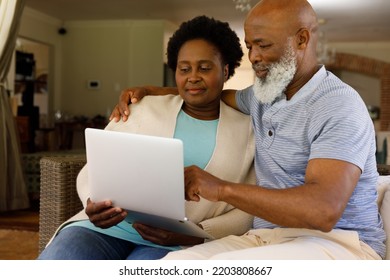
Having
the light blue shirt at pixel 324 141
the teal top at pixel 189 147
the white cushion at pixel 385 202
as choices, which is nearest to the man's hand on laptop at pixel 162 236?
the teal top at pixel 189 147

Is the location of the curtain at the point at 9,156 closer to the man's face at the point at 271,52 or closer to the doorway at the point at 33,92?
the doorway at the point at 33,92

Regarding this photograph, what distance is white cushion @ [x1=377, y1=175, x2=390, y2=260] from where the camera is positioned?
54.8 inches

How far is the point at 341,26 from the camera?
8.61m

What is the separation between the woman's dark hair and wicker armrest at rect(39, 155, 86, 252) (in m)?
0.54

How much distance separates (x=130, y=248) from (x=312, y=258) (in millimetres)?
618

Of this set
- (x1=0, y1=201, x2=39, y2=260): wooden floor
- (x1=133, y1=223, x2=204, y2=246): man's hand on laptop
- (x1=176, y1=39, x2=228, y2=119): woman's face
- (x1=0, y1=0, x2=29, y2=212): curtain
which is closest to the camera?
(x1=133, y1=223, x2=204, y2=246): man's hand on laptop

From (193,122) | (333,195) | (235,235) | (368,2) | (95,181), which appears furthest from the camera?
(368,2)

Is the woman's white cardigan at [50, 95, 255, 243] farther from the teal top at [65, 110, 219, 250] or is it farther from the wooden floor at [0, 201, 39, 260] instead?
the wooden floor at [0, 201, 39, 260]

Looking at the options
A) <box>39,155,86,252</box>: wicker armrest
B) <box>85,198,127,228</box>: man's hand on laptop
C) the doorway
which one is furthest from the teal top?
the doorway

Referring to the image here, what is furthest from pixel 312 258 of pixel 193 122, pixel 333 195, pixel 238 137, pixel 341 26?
pixel 341 26

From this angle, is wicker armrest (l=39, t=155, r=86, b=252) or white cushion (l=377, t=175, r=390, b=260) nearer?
white cushion (l=377, t=175, r=390, b=260)

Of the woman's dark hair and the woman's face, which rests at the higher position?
the woman's dark hair

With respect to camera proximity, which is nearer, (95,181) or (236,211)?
(95,181)
